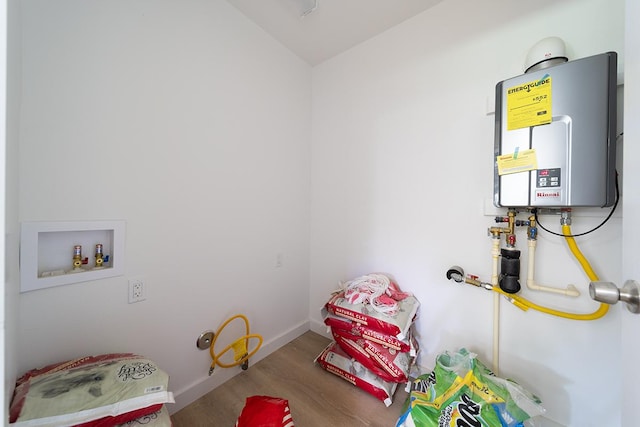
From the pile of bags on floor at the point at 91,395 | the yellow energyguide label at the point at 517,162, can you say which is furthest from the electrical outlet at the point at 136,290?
the yellow energyguide label at the point at 517,162

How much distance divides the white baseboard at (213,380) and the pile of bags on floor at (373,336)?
0.35 m

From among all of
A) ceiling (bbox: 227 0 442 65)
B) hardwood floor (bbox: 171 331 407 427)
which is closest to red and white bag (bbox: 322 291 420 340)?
hardwood floor (bbox: 171 331 407 427)

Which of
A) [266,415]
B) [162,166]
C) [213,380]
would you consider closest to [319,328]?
[213,380]

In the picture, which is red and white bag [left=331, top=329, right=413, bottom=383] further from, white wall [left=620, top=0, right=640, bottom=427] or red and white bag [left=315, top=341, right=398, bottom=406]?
white wall [left=620, top=0, right=640, bottom=427]

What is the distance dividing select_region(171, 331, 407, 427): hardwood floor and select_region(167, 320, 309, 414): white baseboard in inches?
1.0

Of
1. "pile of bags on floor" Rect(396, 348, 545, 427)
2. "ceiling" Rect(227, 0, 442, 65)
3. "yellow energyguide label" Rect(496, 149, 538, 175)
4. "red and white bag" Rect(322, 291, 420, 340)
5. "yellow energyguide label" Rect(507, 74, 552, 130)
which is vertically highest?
"ceiling" Rect(227, 0, 442, 65)

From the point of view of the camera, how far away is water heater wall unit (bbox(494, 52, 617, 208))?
0.86 meters

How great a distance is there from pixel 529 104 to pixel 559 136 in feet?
0.62

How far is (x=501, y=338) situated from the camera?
3.87 feet

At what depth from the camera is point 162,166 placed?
1114 mm

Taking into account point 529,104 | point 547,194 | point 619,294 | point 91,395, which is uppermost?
point 529,104

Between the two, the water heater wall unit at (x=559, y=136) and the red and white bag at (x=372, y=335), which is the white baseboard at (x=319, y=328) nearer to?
the red and white bag at (x=372, y=335)

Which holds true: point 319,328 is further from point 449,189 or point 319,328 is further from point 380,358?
point 449,189

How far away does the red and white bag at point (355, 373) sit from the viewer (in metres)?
1.23
